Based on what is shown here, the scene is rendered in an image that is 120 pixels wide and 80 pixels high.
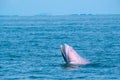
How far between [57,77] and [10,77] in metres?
2.82

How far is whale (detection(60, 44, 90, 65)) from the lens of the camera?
4209 cm

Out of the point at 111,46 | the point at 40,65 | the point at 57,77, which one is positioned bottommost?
the point at 57,77

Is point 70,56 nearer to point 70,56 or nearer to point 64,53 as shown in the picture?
point 70,56

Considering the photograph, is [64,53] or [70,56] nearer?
[64,53]

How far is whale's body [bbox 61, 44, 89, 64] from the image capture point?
42072 millimetres

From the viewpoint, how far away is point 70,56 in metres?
42.4

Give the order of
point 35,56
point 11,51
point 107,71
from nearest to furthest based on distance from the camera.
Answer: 1. point 107,71
2. point 35,56
3. point 11,51

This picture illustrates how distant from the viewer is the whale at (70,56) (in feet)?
138

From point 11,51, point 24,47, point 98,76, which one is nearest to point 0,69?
point 98,76

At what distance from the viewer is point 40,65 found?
1663 inches

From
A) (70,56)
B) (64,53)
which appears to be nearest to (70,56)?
(70,56)

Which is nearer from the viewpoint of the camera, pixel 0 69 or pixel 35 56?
pixel 0 69

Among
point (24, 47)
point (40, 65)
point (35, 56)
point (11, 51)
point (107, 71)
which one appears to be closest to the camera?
point (107, 71)

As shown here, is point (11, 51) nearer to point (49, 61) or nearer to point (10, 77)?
point (49, 61)
